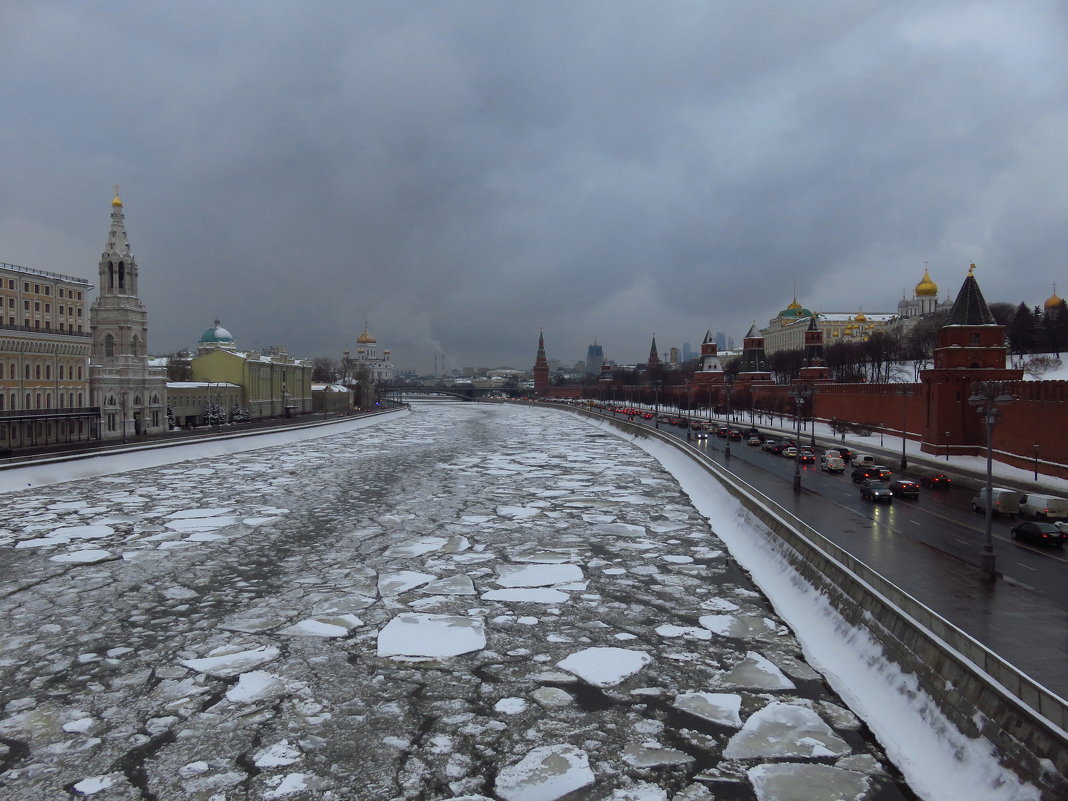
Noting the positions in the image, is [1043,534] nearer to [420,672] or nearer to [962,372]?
[420,672]

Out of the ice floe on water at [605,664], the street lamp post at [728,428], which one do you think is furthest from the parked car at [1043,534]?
the street lamp post at [728,428]

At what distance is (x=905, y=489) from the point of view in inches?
997

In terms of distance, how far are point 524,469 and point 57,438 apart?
85.5 ft

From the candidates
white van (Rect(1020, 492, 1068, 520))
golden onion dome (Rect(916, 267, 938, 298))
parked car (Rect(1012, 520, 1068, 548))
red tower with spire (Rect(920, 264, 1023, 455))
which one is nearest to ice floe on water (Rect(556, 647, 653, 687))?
parked car (Rect(1012, 520, 1068, 548))

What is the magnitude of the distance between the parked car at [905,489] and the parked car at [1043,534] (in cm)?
738

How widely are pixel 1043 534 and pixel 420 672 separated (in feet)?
50.2

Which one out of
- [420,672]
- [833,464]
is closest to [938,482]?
[833,464]

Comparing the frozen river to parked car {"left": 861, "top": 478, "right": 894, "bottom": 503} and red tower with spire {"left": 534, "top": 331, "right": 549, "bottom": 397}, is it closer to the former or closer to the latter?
parked car {"left": 861, "top": 478, "right": 894, "bottom": 503}

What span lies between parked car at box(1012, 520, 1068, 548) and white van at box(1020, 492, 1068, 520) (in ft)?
9.92

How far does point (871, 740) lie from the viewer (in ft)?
29.7

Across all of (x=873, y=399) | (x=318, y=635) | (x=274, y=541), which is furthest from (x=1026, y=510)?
(x=873, y=399)

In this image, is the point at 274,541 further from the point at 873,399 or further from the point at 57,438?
the point at 873,399

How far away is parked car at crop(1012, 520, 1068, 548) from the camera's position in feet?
56.3

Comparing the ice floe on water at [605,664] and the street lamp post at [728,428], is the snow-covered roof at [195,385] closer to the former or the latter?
the street lamp post at [728,428]
